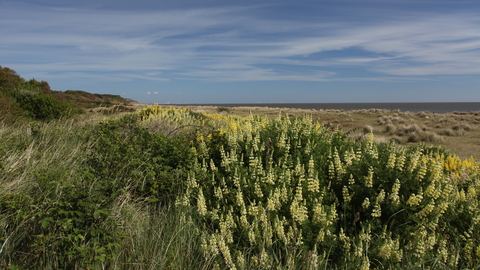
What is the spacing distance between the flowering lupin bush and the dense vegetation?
0.01m

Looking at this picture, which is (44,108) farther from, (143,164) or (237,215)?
(237,215)

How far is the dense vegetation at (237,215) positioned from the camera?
2.77 metres

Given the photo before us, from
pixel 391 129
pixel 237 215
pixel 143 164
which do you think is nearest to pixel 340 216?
pixel 237 215

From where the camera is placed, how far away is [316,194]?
349cm

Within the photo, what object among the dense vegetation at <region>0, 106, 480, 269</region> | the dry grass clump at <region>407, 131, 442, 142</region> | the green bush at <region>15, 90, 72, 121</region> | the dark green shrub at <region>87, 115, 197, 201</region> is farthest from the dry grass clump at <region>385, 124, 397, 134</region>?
the green bush at <region>15, 90, 72, 121</region>

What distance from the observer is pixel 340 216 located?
353 centimetres

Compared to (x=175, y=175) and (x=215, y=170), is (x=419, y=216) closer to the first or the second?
(x=215, y=170)

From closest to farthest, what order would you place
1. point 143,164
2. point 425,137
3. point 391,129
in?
point 143,164
point 425,137
point 391,129

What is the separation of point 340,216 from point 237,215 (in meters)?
1.18

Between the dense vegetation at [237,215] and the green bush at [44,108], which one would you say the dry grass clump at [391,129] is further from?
the green bush at [44,108]

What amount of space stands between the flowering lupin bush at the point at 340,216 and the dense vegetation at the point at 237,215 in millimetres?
15

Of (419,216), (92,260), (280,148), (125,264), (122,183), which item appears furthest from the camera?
(280,148)

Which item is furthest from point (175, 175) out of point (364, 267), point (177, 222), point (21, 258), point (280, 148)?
point (364, 267)

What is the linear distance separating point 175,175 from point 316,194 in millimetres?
1931
